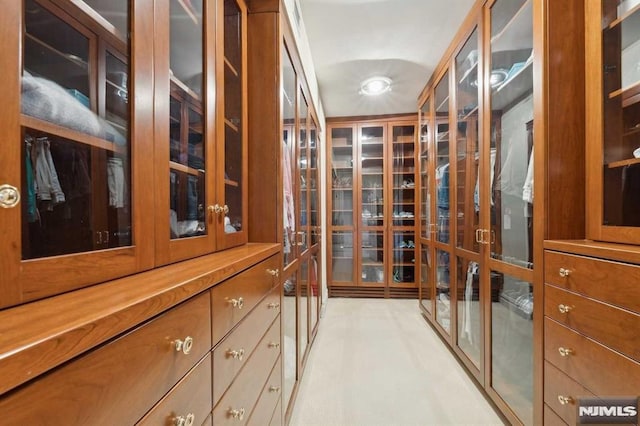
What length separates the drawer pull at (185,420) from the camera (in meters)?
0.53

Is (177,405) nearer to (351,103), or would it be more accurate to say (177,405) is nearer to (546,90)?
(546,90)

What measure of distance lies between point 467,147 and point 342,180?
217 cm

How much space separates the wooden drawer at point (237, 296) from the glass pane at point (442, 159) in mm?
1940

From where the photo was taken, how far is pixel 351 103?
3.45 m

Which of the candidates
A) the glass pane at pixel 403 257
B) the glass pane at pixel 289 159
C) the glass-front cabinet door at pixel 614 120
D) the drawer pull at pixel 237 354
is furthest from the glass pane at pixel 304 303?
the glass pane at pixel 403 257

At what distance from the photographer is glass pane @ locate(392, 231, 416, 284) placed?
384 centimetres

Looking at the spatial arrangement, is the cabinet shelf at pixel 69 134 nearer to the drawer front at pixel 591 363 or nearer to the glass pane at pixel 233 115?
the glass pane at pixel 233 115

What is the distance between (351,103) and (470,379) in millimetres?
3012

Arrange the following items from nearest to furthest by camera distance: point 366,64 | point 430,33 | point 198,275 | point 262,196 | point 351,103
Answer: point 198,275 < point 262,196 < point 430,33 < point 366,64 < point 351,103

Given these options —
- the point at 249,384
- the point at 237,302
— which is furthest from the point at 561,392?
the point at 237,302

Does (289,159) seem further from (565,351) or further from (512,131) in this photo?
(565,351)

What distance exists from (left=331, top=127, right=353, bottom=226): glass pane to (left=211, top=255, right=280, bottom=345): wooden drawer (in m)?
2.88

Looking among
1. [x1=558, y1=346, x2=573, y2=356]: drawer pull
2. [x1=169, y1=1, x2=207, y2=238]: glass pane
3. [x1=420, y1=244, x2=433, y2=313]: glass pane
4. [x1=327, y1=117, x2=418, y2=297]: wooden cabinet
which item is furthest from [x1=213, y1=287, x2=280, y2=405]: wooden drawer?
[x1=327, y1=117, x2=418, y2=297]: wooden cabinet

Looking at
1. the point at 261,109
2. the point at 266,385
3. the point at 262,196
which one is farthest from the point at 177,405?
the point at 261,109
